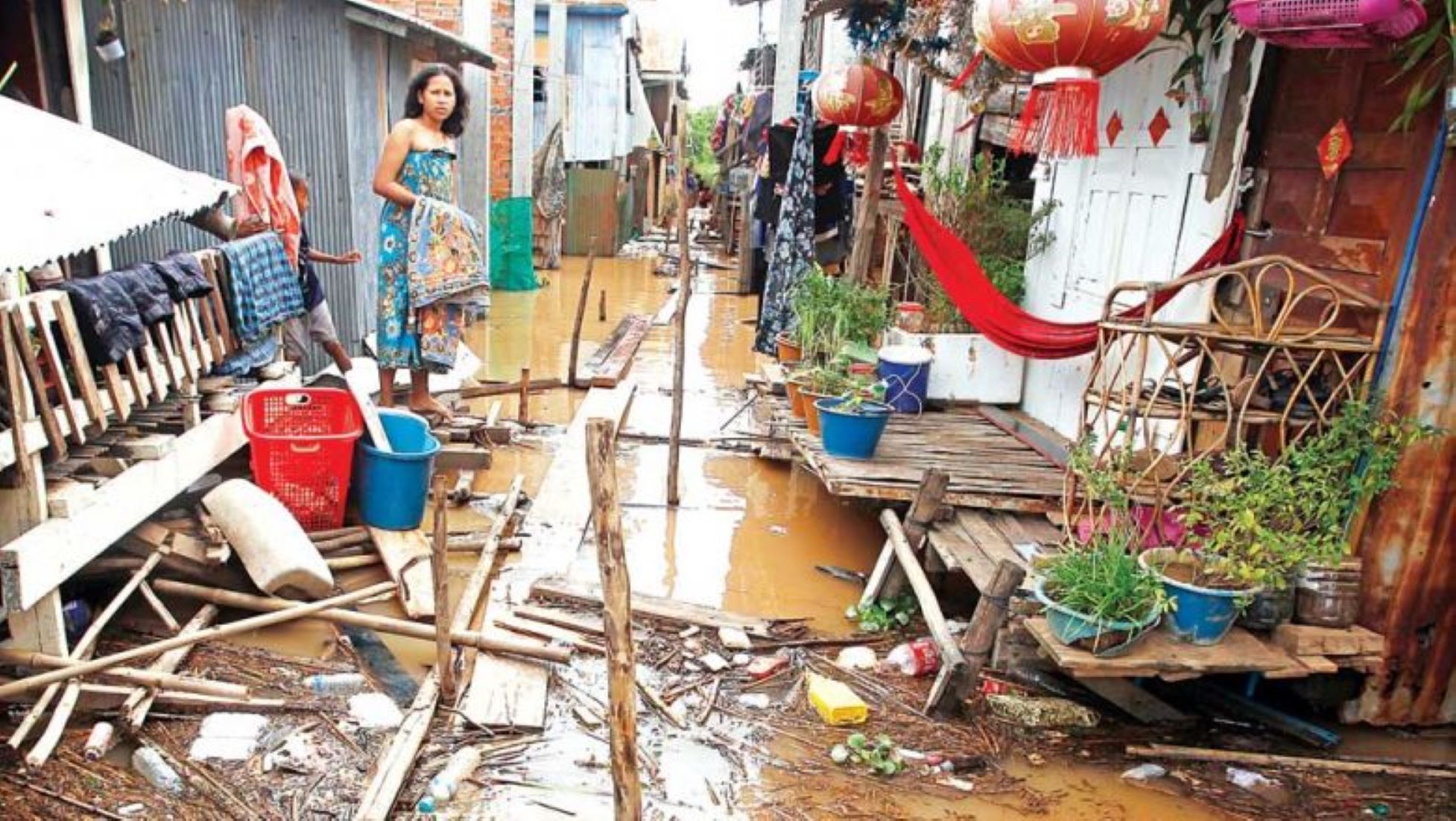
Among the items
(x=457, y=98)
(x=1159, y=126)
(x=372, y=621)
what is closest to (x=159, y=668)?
(x=372, y=621)

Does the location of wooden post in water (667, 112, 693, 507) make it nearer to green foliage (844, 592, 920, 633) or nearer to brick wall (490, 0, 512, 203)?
green foliage (844, 592, 920, 633)

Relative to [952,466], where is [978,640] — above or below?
below

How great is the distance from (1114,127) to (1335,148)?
6.67 feet

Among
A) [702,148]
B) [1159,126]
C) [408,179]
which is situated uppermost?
[702,148]

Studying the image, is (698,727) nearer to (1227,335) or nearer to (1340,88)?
A: (1227,335)

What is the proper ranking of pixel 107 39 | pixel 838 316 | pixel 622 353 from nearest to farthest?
pixel 107 39
pixel 838 316
pixel 622 353

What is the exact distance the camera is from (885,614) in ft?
15.6

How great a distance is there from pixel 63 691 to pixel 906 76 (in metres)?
10.0

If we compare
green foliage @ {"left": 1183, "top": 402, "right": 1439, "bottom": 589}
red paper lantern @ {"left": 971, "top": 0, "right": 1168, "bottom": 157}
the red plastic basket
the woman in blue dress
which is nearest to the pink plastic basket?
red paper lantern @ {"left": 971, "top": 0, "right": 1168, "bottom": 157}

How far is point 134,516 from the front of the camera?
3871 millimetres

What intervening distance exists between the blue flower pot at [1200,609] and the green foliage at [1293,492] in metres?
0.09

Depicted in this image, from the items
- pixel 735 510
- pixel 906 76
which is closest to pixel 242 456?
pixel 735 510

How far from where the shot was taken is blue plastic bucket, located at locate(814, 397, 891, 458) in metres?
5.42

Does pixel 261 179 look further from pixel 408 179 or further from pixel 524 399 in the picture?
pixel 524 399
